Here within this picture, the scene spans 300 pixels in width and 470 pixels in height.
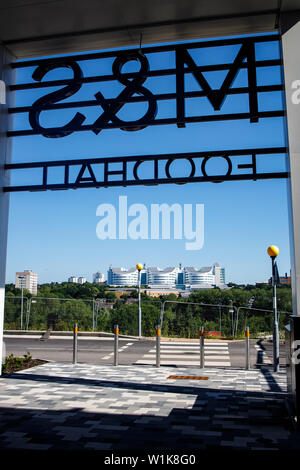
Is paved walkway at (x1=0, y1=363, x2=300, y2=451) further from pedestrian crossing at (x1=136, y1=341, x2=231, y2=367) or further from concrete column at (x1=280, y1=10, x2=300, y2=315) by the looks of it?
pedestrian crossing at (x1=136, y1=341, x2=231, y2=367)

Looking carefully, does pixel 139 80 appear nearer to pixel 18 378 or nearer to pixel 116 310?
pixel 18 378

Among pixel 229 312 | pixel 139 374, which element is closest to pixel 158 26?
pixel 139 374

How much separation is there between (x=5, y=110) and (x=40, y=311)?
1298 centimetres

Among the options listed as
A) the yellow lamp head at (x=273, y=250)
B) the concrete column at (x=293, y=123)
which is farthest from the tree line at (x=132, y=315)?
the concrete column at (x=293, y=123)

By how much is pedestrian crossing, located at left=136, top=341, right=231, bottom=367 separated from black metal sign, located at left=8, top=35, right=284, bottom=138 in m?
6.71

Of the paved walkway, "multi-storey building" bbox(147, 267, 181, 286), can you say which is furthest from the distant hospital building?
the paved walkway

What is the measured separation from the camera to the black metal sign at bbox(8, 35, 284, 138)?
6.21 metres

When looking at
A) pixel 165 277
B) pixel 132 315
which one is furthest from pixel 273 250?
pixel 165 277

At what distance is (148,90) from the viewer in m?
6.36

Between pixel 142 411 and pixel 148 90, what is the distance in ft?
15.2

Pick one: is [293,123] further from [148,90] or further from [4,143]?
[4,143]

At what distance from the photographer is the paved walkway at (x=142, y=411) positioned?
14.5ft

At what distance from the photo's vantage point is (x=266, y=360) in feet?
38.1

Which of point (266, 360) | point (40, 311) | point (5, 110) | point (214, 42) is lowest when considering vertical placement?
point (266, 360)
